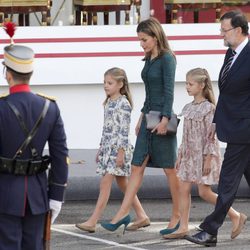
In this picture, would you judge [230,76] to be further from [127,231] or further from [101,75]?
[101,75]

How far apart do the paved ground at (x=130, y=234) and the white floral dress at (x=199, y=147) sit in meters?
0.52

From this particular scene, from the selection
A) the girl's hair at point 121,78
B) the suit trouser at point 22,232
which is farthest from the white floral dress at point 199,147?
the suit trouser at point 22,232

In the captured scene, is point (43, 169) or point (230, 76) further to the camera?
point (230, 76)

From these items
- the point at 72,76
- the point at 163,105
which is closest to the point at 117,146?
the point at 163,105

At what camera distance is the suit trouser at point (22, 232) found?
19.8 ft

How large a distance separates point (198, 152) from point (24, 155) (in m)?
3.05

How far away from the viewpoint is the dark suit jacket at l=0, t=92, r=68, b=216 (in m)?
6.05

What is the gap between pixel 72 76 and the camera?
1317cm

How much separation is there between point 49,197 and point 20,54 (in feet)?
2.63

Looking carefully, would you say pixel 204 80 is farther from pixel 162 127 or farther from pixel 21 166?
pixel 21 166

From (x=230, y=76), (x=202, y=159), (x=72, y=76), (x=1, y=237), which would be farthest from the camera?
(x=72, y=76)

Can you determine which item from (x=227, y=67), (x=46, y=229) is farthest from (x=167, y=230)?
(x=46, y=229)

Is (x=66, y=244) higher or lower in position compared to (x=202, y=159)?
lower

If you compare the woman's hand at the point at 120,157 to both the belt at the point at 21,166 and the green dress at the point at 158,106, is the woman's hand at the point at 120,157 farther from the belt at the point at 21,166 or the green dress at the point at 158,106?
the belt at the point at 21,166
